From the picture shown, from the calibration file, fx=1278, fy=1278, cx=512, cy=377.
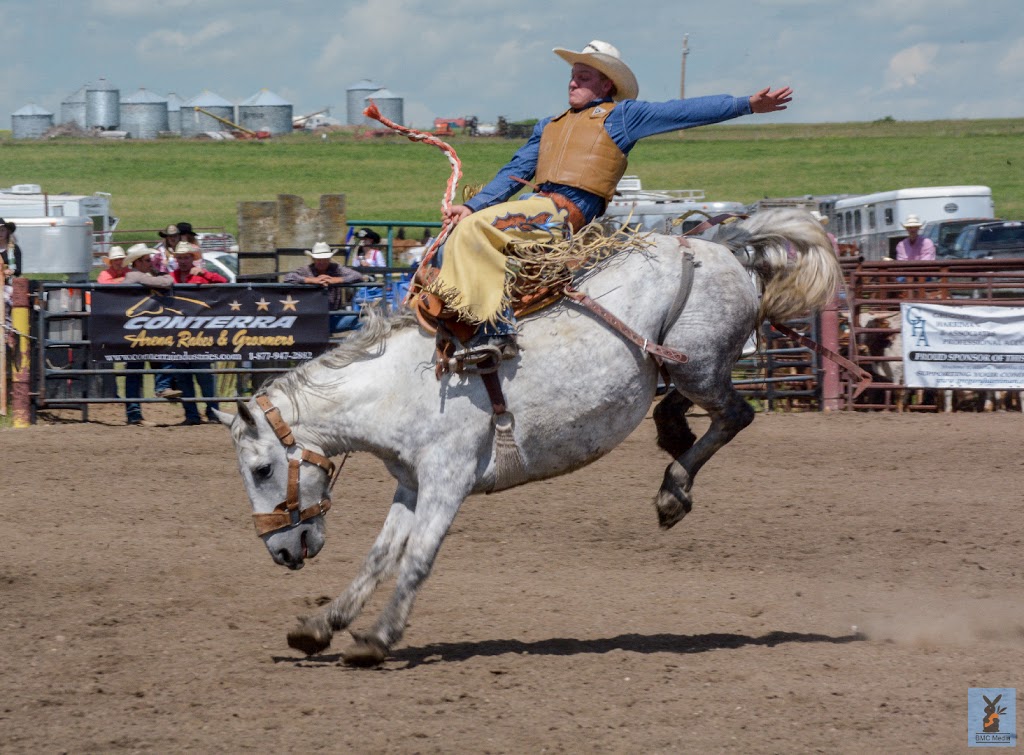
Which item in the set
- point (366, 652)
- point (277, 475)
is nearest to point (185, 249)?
point (277, 475)

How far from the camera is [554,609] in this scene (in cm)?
620

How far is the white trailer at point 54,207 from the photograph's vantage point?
23.5 m

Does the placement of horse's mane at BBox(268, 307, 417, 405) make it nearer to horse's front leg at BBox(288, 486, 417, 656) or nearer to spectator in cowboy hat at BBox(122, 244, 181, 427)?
horse's front leg at BBox(288, 486, 417, 656)

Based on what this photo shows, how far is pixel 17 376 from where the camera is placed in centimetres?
1132

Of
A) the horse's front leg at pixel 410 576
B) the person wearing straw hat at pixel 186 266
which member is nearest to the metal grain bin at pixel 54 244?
the person wearing straw hat at pixel 186 266

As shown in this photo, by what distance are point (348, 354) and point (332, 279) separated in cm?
632

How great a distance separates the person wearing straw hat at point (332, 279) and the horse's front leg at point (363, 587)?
20.1 feet

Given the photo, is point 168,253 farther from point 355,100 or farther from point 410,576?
point 355,100

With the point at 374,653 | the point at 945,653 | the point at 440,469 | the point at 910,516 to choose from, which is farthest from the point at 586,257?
the point at 910,516

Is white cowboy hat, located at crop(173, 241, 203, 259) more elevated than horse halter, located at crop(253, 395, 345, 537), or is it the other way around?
white cowboy hat, located at crop(173, 241, 203, 259)

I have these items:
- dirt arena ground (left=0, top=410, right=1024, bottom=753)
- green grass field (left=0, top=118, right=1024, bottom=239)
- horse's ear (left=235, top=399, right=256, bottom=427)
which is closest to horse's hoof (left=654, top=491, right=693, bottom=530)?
dirt arena ground (left=0, top=410, right=1024, bottom=753)

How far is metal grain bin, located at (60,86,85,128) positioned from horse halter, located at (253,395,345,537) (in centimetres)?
6201

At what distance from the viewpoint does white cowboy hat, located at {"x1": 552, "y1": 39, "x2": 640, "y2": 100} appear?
18.1ft

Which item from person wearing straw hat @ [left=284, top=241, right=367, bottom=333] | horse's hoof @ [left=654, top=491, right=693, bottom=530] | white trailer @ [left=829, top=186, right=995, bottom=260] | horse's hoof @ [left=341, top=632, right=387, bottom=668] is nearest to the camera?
horse's hoof @ [left=341, top=632, right=387, bottom=668]
